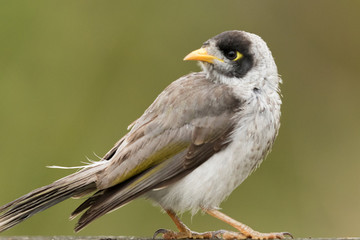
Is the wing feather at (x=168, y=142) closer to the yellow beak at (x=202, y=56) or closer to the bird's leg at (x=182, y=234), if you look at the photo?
the yellow beak at (x=202, y=56)

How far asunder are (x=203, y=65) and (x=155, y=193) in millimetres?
1015

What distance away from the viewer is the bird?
22.0ft

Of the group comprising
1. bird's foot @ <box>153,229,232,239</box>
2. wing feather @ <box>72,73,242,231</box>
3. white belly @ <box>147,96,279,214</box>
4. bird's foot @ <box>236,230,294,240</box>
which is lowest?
bird's foot @ <box>236,230,294,240</box>

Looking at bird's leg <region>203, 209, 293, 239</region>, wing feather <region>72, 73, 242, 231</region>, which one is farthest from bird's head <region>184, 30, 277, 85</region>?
bird's leg <region>203, 209, 293, 239</region>

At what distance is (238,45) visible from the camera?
726 centimetres

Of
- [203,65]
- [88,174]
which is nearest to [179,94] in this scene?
[203,65]

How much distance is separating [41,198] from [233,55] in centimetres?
174

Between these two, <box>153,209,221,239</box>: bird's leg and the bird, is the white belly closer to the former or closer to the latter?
the bird

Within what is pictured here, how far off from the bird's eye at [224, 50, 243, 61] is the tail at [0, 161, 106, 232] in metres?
1.31

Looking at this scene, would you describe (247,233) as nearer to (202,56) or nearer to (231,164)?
(231,164)

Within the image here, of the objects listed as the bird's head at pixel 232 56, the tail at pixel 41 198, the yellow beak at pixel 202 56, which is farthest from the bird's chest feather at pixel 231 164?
the tail at pixel 41 198

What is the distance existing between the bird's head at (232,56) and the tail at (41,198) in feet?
3.82

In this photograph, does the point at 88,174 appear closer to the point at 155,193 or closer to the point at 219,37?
the point at 155,193

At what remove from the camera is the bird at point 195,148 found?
672 cm
